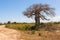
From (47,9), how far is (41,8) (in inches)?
45.7

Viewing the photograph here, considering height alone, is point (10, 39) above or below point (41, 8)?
below

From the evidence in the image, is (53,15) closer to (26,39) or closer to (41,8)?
(41,8)

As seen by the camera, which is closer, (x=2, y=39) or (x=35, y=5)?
(x=2, y=39)

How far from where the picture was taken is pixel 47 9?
100 ft

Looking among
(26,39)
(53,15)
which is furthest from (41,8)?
(26,39)

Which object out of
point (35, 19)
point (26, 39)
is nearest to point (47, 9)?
point (35, 19)

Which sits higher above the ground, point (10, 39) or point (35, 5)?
point (35, 5)

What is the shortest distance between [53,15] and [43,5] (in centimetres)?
271

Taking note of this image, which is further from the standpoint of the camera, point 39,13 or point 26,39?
point 39,13

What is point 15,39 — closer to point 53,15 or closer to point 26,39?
point 26,39

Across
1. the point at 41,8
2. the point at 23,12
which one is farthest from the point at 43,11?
the point at 23,12

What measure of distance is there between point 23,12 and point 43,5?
4.20 m

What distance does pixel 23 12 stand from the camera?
31.7 meters

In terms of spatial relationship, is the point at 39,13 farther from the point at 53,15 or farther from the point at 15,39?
the point at 15,39
